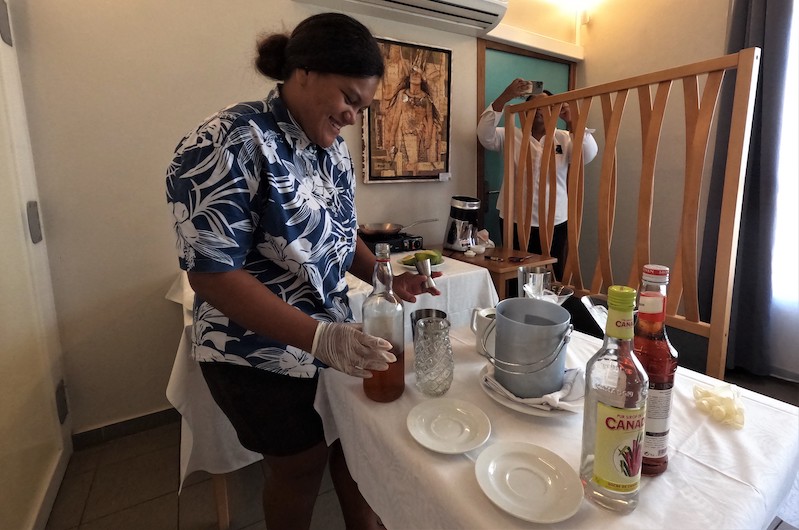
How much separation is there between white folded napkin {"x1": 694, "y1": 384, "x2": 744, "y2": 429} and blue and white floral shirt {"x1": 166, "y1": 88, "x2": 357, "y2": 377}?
699 millimetres

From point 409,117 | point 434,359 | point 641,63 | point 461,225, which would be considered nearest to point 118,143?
point 409,117

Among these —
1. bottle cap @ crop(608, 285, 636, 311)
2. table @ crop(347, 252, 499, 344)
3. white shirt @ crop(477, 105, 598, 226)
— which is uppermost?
white shirt @ crop(477, 105, 598, 226)

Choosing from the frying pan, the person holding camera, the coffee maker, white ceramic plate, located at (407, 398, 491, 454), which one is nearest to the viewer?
white ceramic plate, located at (407, 398, 491, 454)

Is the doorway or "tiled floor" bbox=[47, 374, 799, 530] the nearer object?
the doorway

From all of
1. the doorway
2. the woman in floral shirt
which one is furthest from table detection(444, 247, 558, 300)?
the doorway

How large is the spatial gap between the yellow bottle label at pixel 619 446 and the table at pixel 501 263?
4.58ft

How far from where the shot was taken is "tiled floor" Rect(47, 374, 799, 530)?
56.7 inches

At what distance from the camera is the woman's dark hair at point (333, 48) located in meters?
0.80

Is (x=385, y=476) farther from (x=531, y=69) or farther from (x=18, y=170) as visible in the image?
(x=531, y=69)

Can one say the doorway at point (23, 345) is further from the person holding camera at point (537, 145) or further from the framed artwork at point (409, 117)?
the person holding camera at point (537, 145)

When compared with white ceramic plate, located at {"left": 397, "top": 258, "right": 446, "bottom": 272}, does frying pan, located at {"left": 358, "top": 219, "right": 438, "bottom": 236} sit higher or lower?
higher

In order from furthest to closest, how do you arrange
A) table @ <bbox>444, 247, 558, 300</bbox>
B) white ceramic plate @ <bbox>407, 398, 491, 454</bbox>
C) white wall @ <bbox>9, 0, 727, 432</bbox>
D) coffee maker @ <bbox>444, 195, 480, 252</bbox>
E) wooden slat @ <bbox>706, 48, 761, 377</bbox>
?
coffee maker @ <bbox>444, 195, 480, 252</bbox> → table @ <bbox>444, 247, 558, 300</bbox> → white wall @ <bbox>9, 0, 727, 432</bbox> → wooden slat @ <bbox>706, 48, 761, 377</bbox> → white ceramic plate @ <bbox>407, 398, 491, 454</bbox>

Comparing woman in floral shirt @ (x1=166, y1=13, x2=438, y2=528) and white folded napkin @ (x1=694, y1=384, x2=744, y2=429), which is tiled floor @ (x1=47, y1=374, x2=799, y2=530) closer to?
woman in floral shirt @ (x1=166, y1=13, x2=438, y2=528)

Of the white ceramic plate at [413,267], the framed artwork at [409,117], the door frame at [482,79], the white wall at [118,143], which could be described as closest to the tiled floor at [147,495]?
the white wall at [118,143]
